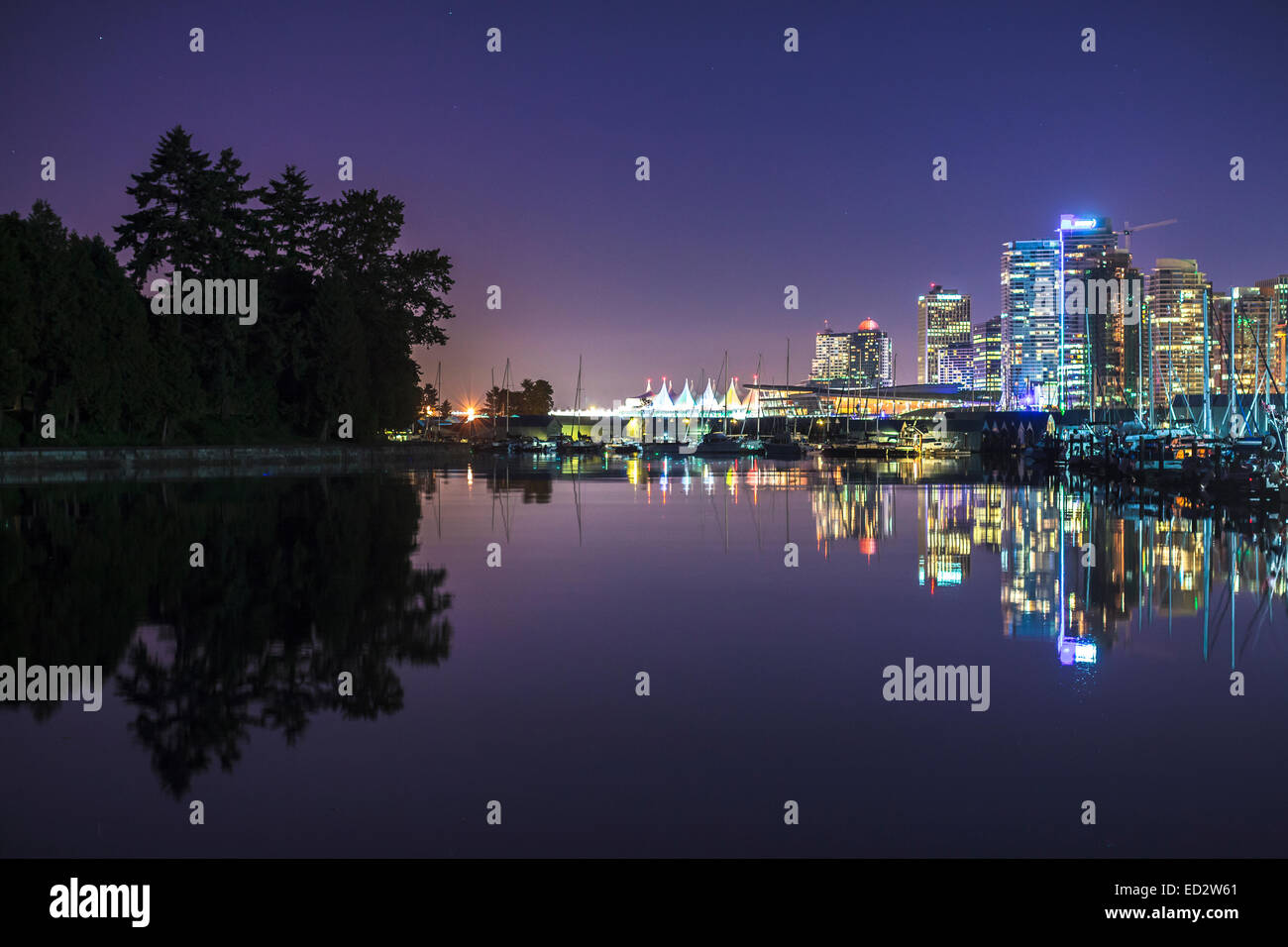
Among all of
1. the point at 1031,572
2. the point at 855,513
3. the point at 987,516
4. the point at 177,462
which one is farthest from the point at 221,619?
the point at 177,462

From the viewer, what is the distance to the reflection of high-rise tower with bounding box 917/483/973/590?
1959cm

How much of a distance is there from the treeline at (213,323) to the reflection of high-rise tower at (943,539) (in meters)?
38.9

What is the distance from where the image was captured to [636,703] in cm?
1041

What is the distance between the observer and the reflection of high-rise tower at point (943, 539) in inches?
771

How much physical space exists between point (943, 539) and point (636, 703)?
17008 mm

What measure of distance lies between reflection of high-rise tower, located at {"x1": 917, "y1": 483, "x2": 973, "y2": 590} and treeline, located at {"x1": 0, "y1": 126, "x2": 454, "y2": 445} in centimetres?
3893

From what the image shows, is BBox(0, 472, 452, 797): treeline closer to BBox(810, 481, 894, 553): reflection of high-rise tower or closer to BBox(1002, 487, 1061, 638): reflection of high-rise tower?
BBox(1002, 487, 1061, 638): reflection of high-rise tower

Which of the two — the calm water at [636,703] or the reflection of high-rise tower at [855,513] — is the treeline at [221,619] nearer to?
the calm water at [636,703]

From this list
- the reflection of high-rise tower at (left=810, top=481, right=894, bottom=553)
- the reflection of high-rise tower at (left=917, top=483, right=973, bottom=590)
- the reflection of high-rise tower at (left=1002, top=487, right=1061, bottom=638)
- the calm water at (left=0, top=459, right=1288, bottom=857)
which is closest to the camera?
the calm water at (left=0, top=459, right=1288, bottom=857)

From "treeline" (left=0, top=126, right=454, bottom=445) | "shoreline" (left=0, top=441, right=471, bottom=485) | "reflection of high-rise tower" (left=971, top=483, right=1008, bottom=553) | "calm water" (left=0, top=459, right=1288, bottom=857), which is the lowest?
"calm water" (left=0, top=459, right=1288, bottom=857)

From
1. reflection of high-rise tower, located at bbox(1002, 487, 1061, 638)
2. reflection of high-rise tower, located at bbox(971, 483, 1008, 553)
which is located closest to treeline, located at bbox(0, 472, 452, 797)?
reflection of high-rise tower, located at bbox(1002, 487, 1061, 638)

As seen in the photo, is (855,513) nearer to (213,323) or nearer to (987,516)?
(987,516)

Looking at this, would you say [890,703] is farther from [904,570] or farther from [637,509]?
[637,509]
